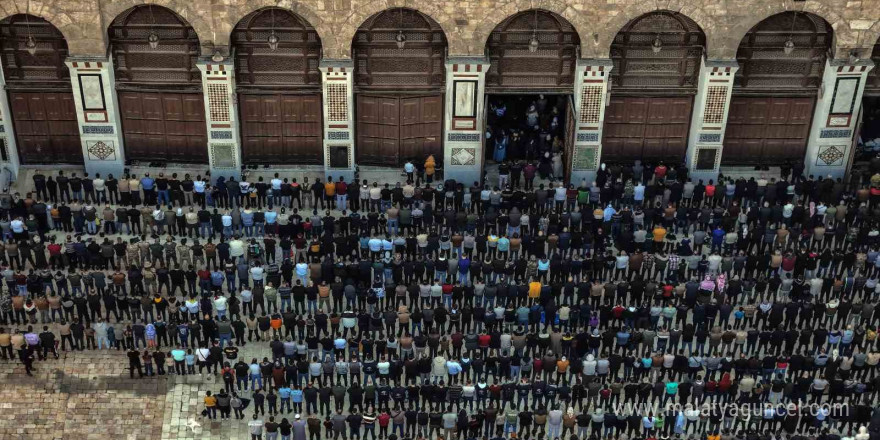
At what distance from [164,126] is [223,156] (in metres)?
3.30

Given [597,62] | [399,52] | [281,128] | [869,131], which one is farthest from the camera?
[869,131]

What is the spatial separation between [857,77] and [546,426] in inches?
873

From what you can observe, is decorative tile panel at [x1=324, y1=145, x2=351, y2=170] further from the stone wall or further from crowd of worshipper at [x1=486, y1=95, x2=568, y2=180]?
crowd of worshipper at [x1=486, y1=95, x2=568, y2=180]

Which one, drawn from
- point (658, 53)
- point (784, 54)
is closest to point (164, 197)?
point (658, 53)

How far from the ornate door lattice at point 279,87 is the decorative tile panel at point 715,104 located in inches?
696

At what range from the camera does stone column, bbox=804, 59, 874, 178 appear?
59.0m

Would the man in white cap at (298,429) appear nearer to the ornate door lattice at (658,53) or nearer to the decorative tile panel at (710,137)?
the ornate door lattice at (658,53)

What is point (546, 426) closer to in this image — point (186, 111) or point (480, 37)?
point (480, 37)

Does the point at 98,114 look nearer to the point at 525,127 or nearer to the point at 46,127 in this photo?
the point at 46,127

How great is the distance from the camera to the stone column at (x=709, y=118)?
59.0 meters

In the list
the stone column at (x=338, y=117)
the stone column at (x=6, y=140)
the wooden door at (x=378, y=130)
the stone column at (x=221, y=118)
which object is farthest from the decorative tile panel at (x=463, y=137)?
the stone column at (x=6, y=140)

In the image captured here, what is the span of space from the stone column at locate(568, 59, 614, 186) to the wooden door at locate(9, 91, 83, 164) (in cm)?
2318

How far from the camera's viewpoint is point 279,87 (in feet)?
198

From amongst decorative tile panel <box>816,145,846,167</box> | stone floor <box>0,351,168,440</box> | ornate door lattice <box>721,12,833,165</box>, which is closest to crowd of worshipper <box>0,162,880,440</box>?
stone floor <box>0,351,168,440</box>
